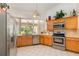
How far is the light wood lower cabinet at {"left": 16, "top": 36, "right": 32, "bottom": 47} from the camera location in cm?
651

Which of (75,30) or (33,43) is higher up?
(75,30)

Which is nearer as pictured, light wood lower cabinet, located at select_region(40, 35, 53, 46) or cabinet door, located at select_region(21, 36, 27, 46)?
cabinet door, located at select_region(21, 36, 27, 46)

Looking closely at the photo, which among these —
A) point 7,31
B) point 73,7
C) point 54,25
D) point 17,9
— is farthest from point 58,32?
point 7,31

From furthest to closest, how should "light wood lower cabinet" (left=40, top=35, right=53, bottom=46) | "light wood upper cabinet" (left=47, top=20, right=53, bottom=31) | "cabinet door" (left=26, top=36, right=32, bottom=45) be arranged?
"light wood upper cabinet" (left=47, top=20, right=53, bottom=31)
"cabinet door" (left=26, top=36, right=32, bottom=45)
"light wood lower cabinet" (left=40, top=35, right=53, bottom=46)

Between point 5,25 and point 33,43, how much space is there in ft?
16.8

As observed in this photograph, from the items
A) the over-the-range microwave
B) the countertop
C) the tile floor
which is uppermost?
the over-the-range microwave

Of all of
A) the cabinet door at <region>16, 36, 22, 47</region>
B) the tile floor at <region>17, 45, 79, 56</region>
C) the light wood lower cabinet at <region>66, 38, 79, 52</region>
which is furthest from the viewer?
the cabinet door at <region>16, 36, 22, 47</region>

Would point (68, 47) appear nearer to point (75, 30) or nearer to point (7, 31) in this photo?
point (75, 30)

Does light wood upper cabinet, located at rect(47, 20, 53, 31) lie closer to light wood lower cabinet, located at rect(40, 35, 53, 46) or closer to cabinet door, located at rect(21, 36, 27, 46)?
→ light wood lower cabinet, located at rect(40, 35, 53, 46)

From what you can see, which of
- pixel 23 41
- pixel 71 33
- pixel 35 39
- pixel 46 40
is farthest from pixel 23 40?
pixel 71 33

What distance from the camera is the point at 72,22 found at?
5.56 meters

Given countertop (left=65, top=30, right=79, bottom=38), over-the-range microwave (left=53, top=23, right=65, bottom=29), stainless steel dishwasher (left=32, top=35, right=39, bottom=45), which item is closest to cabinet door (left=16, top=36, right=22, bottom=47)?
stainless steel dishwasher (left=32, top=35, right=39, bottom=45)

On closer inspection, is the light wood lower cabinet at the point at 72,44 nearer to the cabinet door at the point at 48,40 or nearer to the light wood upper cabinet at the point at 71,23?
the light wood upper cabinet at the point at 71,23

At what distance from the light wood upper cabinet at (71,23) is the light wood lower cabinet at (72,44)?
2.27 ft
